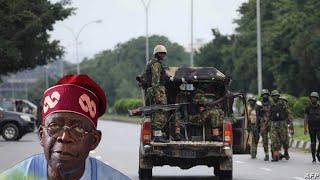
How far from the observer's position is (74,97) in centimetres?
291

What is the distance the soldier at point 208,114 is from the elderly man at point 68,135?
41.0ft

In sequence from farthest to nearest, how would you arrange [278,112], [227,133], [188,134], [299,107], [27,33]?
[27,33], [299,107], [278,112], [188,134], [227,133]

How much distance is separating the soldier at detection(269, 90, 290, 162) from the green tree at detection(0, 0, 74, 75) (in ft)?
58.3

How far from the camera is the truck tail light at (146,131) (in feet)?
50.4

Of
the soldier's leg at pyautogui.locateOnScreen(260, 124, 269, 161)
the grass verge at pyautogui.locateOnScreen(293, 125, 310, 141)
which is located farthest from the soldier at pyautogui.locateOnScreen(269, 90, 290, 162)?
the grass verge at pyautogui.locateOnScreen(293, 125, 310, 141)

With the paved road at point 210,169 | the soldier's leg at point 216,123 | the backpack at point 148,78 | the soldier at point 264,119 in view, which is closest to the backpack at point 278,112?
the soldier at point 264,119

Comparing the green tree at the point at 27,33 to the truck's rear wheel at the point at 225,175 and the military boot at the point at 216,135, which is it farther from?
the military boot at the point at 216,135

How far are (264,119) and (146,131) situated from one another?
861 centimetres

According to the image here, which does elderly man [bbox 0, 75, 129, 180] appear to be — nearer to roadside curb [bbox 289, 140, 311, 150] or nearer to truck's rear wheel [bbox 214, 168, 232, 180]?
truck's rear wheel [bbox 214, 168, 232, 180]

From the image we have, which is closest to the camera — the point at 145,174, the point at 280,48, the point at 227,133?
the point at 227,133

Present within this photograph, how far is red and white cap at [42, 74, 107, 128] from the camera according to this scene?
114 inches

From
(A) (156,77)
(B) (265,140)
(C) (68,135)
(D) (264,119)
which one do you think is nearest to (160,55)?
(A) (156,77)

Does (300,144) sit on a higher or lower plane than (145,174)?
lower

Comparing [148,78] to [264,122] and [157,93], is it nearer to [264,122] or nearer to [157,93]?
[157,93]
